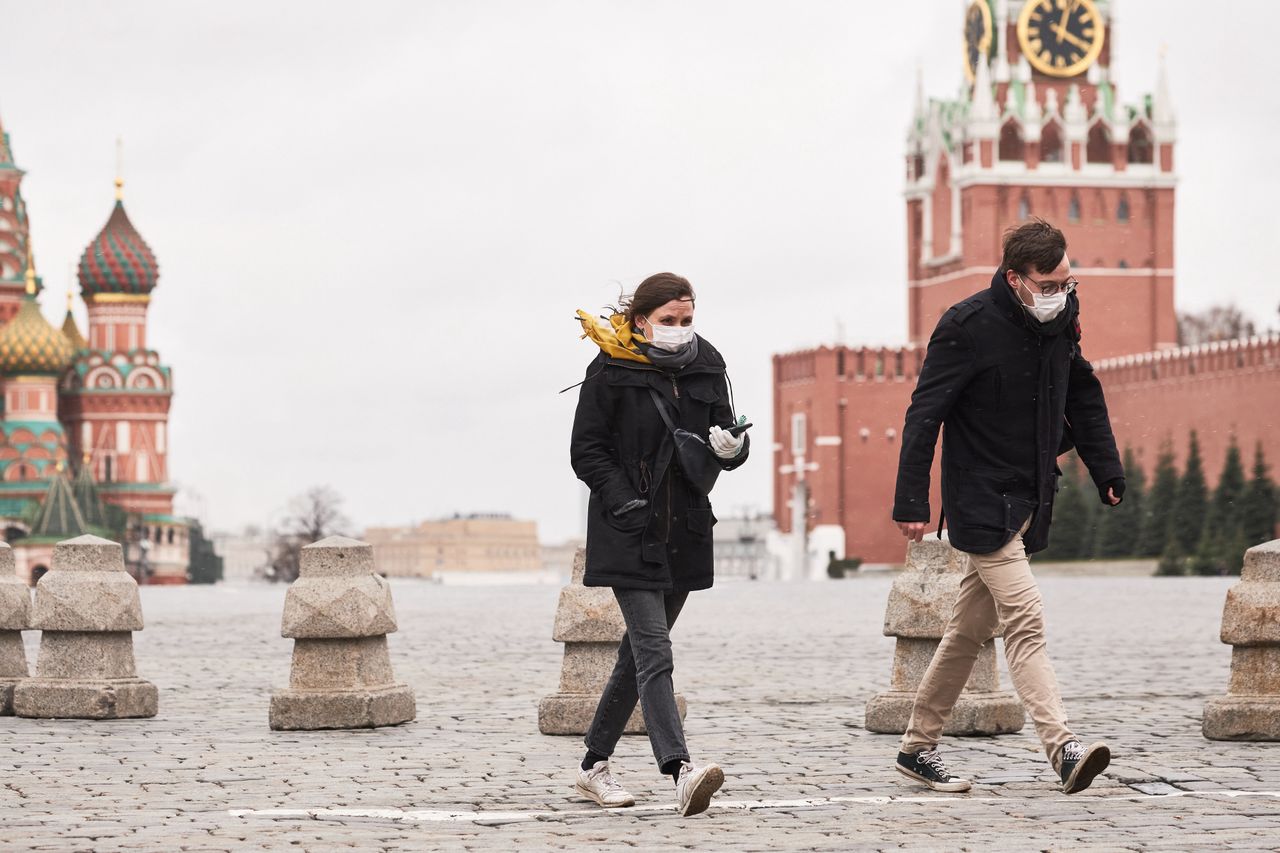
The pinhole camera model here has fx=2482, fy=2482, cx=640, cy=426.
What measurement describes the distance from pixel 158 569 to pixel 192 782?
83.1m

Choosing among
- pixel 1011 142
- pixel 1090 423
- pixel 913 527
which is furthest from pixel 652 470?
pixel 1011 142

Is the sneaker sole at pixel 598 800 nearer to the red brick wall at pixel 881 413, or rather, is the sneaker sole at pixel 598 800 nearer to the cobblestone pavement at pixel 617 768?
the cobblestone pavement at pixel 617 768

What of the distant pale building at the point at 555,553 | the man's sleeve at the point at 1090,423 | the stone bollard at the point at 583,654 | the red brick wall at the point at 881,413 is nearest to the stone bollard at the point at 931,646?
the stone bollard at the point at 583,654

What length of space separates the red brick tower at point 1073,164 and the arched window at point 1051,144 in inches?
1.3

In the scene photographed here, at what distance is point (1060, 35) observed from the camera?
84.1 m

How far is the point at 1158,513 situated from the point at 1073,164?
24.9 meters

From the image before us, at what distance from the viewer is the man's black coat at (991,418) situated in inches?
267

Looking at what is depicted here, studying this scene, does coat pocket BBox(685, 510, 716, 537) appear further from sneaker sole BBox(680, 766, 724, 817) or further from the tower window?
the tower window

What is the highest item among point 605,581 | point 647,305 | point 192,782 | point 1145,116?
point 1145,116

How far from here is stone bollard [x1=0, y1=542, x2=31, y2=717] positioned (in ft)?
34.5

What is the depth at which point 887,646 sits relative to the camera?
16281 mm

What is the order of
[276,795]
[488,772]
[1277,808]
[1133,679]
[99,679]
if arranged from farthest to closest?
1. [1133,679]
2. [99,679]
3. [488,772]
4. [276,795]
5. [1277,808]

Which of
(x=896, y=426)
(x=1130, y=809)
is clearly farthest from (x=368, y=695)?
(x=896, y=426)

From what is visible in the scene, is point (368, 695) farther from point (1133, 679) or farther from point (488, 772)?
point (1133, 679)
